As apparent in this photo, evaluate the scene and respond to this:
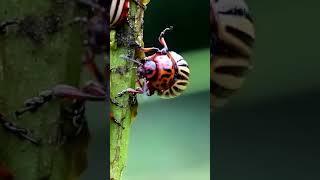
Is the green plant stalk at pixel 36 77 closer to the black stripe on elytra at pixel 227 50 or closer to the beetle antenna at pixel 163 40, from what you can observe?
the beetle antenna at pixel 163 40

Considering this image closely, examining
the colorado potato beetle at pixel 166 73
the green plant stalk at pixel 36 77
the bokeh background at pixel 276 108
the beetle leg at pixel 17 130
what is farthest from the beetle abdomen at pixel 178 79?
the beetle leg at pixel 17 130

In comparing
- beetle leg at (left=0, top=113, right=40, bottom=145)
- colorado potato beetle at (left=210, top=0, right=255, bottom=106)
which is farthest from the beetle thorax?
beetle leg at (left=0, top=113, right=40, bottom=145)

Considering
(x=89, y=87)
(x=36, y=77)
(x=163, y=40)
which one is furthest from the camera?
(x=163, y=40)

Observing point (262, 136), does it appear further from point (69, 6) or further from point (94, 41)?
point (69, 6)

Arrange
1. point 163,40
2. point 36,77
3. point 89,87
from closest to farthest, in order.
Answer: point 36,77 → point 89,87 → point 163,40

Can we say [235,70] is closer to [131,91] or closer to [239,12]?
[239,12]

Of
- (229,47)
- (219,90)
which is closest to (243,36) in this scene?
(229,47)
